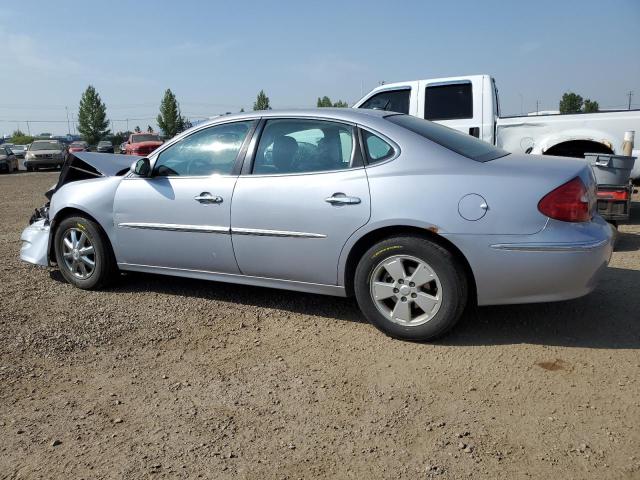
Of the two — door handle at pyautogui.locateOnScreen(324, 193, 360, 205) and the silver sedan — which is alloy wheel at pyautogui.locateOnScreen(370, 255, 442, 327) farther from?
door handle at pyautogui.locateOnScreen(324, 193, 360, 205)

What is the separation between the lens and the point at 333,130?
12.8ft

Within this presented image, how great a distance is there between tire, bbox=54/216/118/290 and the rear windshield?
8.81 feet

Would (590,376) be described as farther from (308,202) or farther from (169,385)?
(169,385)

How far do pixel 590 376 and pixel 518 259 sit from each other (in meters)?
0.76

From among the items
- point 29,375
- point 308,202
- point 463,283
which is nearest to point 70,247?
point 29,375

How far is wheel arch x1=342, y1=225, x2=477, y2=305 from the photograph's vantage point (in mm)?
3426

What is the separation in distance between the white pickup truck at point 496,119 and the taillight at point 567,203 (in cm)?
481

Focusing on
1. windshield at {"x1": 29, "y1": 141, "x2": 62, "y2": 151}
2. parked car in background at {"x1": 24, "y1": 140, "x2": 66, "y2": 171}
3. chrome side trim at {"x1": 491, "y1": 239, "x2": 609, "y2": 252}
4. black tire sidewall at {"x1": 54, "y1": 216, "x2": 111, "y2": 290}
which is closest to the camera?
chrome side trim at {"x1": 491, "y1": 239, "x2": 609, "y2": 252}

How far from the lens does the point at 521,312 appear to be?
4.05 m

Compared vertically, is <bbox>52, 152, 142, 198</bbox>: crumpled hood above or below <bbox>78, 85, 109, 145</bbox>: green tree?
below

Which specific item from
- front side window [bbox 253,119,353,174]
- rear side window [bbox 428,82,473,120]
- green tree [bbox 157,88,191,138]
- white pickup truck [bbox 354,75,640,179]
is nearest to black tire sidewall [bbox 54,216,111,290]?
front side window [bbox 253,119,353,174]

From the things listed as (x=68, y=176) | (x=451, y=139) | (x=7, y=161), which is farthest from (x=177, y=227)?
(x=7, y=161)

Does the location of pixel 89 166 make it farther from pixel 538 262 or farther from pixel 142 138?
pixel 142 138

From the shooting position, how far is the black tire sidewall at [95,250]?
15.4ft
